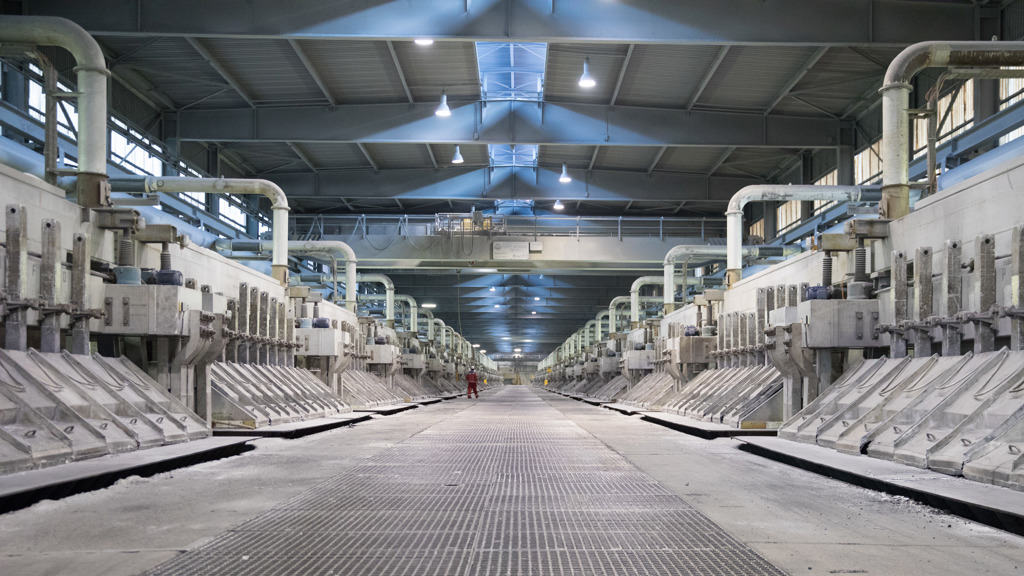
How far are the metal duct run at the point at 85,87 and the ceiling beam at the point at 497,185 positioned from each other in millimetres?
18270

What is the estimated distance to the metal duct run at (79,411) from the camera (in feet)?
26.8

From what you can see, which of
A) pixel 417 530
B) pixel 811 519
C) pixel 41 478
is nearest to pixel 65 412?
pixel 41 478

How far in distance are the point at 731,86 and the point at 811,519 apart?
59.8 feet

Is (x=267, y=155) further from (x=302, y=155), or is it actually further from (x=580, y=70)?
(x=580, y=70)

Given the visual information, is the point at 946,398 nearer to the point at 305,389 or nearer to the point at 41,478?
the point at 41,478

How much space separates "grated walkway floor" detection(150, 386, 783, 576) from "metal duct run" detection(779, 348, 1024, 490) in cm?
251

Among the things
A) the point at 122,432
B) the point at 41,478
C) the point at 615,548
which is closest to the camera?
the point at 615,548

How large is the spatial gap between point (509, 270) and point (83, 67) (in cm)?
2212

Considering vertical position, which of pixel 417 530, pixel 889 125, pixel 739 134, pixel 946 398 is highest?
pixel 739 134

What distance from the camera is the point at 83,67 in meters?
12.3

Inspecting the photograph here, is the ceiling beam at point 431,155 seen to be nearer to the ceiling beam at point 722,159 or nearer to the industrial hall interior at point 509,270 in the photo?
the industrial hall interior at point 509,270

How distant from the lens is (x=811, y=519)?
6492mm

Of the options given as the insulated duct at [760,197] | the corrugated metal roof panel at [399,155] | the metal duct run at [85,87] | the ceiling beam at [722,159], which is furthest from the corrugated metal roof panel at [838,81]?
the metal duct run at [85,87]

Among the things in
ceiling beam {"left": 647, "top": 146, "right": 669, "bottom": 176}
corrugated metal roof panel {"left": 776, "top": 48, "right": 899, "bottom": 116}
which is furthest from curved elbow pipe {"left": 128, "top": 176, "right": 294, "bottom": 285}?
corrugated metal roof panel {"left": 776, "top": 48, "right": 899, "bottom": 116}
